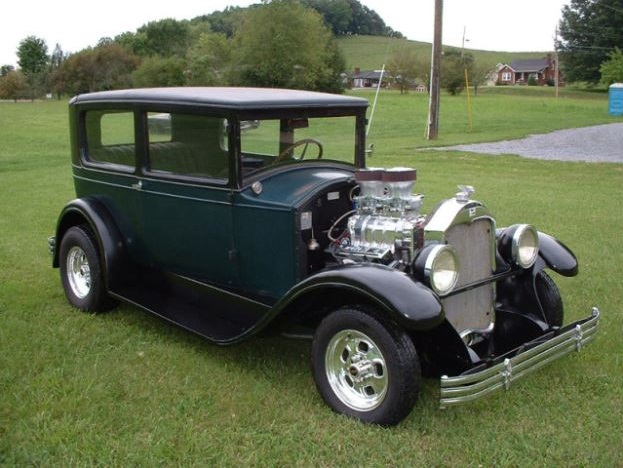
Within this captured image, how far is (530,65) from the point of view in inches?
3713

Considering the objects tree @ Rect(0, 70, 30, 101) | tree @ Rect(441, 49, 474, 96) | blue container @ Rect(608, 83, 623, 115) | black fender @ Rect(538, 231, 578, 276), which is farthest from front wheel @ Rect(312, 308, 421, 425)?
tree @ Rect(0, 70, 30, 101)

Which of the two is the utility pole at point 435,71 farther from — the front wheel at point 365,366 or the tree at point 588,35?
the tree at point 588,35

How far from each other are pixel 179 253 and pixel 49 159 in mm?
15237

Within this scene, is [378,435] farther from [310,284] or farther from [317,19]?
[317,19]

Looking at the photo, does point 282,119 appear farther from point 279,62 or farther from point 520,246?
point 279,62

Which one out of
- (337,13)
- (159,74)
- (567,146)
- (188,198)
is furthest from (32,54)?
(188,198)

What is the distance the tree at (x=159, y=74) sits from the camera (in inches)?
2031

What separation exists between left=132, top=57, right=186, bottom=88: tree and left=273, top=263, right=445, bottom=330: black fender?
49.5 metres

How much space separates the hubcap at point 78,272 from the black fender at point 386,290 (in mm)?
2408

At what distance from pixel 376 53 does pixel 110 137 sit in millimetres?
92099

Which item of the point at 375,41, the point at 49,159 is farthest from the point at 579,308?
the point at 375,41

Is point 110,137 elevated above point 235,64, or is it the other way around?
point 235,64

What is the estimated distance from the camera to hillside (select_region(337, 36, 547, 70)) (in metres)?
87.2

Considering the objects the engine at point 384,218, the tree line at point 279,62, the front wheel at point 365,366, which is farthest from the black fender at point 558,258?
the tree line at point 279,62
